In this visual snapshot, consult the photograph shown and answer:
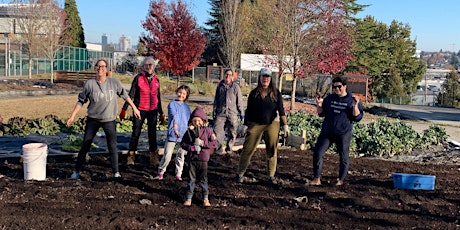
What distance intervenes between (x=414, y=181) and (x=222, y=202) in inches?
105

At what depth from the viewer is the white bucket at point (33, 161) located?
21.2 ft

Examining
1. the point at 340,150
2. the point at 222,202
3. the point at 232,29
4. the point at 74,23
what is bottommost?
the point at 222,202

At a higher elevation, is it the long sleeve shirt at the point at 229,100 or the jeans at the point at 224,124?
the long sleeve shirt at the point at 229,100

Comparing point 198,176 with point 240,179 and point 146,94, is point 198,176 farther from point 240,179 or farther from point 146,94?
point 146,94

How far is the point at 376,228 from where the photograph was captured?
4793 mm

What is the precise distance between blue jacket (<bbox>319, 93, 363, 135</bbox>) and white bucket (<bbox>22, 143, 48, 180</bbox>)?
12.6 feet

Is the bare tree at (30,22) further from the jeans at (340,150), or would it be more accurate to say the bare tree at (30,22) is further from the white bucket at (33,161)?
the jeans at (340,150)

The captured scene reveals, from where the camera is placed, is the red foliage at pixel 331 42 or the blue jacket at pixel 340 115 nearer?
the blue jacket at pixel 340 115

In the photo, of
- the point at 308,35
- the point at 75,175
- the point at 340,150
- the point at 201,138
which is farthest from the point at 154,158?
the point at 308,35

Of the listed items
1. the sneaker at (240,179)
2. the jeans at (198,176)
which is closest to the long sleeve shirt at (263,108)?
the sneaker at (240,179)

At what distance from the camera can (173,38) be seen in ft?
89.8

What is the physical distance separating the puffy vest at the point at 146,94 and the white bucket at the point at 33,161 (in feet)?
5.09

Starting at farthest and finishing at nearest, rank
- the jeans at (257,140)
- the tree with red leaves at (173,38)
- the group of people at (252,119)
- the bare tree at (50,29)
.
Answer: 1. the bare tree at (50,29)
2. the tree with red leaves at (173,38)
3. the jeans at (257,140)
4. the group of people at (252,119)

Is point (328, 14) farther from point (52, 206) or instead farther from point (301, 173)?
point (52, 206)
